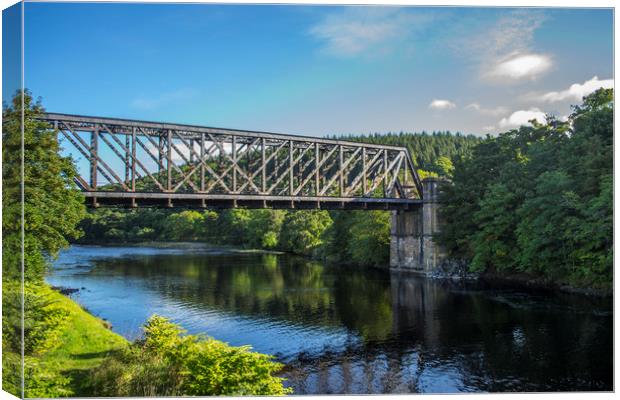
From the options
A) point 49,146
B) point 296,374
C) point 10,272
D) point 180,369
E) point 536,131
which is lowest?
point 296,374

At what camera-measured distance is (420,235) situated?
44.8m

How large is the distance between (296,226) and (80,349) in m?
50.7

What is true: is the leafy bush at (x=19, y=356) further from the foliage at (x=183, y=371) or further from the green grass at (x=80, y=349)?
the foliage at (x=183, y=371)

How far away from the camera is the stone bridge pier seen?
4384 cm

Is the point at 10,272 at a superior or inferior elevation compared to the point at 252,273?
superior

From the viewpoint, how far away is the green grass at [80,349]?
1355 centimetres

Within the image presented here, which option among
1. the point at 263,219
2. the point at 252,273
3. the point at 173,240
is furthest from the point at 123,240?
the point at 252,273

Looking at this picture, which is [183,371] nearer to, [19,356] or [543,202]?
[19,356]

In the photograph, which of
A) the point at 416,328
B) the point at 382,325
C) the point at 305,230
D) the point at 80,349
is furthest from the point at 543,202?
the point at 305,230

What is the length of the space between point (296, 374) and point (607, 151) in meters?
21.0

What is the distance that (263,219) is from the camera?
76375 millimetres

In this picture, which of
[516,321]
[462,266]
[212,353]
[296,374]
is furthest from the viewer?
[462,266]

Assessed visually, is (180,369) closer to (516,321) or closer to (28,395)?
(28,395)

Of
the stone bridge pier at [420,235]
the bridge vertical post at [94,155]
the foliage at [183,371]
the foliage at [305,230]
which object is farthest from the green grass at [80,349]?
the foliage at [305,230]
